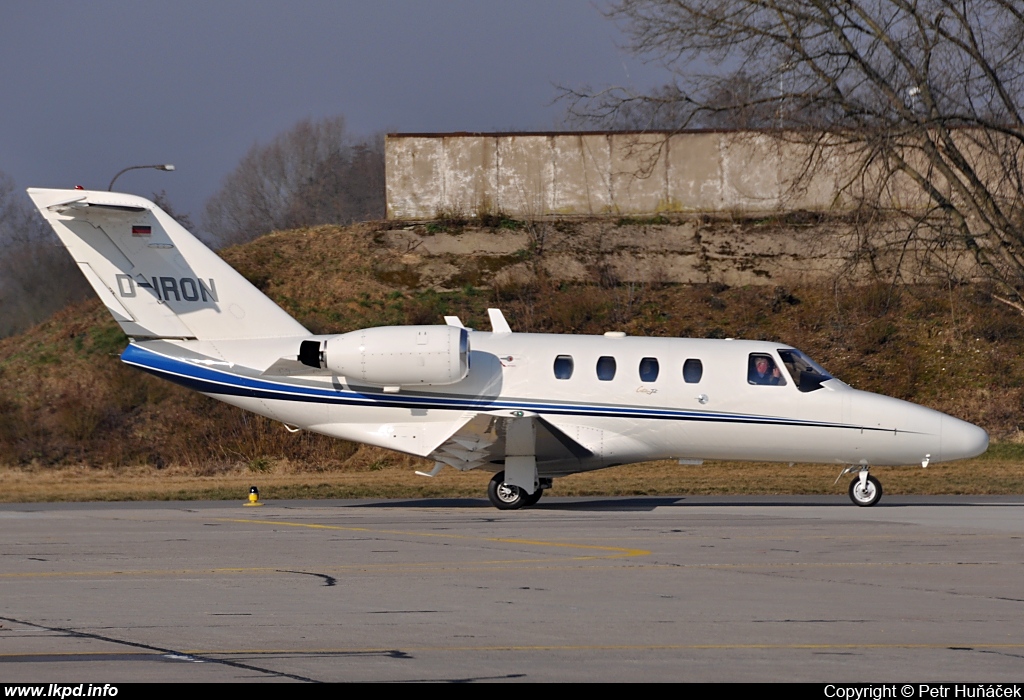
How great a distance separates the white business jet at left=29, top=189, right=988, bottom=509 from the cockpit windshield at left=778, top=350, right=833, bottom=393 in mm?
23

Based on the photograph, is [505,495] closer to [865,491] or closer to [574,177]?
[865,491]

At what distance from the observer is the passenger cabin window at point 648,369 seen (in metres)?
18.7

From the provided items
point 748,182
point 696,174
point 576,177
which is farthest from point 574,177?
point 748,182

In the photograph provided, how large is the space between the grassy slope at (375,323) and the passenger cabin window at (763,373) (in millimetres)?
5276

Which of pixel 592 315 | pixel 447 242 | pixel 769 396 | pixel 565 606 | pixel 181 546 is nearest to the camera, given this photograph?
pixel 565 606

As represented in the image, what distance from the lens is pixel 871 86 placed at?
2573cm

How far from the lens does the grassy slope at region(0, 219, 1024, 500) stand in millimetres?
27125

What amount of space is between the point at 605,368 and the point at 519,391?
1423 mm

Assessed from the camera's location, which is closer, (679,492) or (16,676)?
(16,676)

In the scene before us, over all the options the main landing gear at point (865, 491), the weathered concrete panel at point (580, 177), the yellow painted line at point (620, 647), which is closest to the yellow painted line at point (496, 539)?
the yellow painted line at point (620, 647)

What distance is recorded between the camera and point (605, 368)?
18.7 m
